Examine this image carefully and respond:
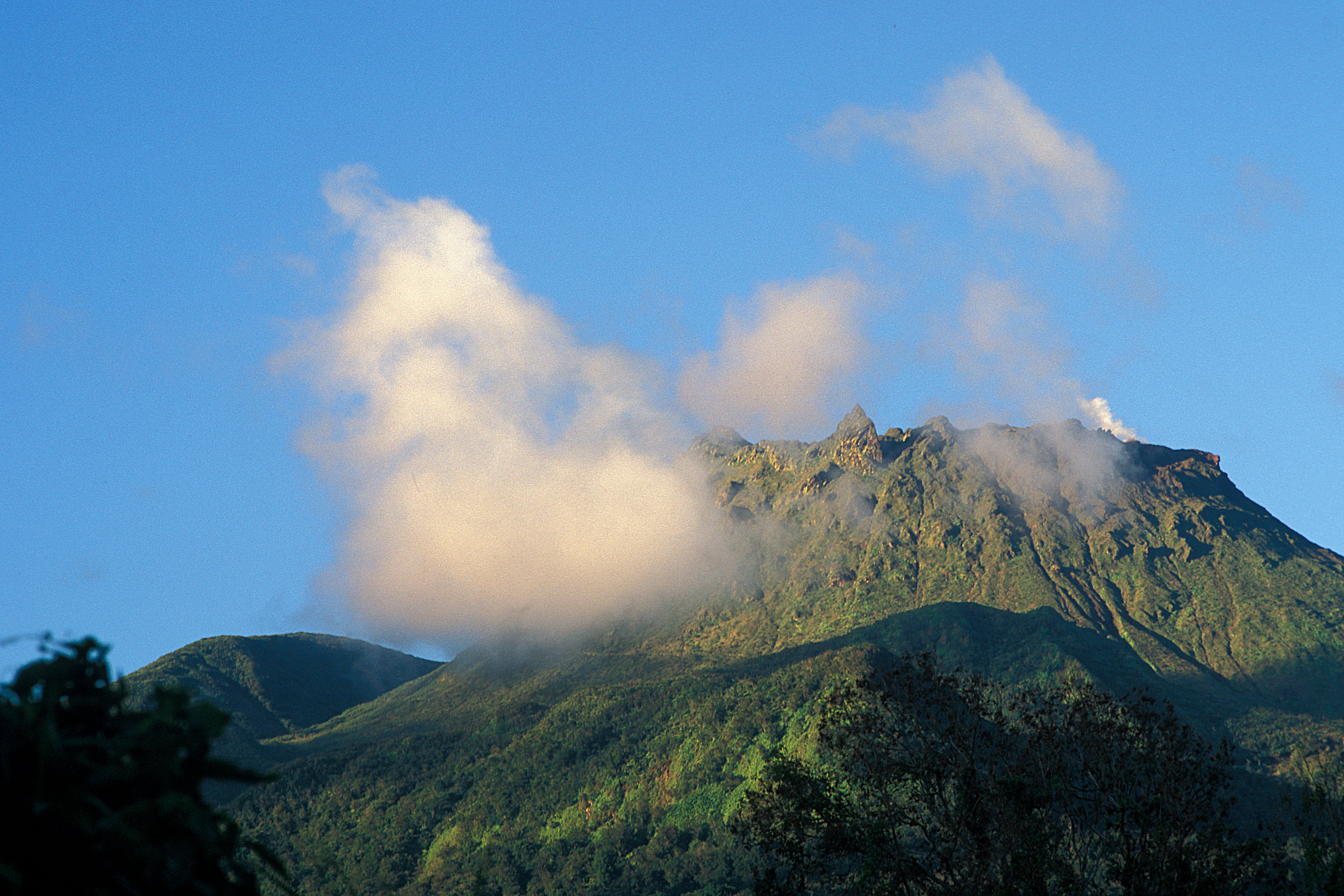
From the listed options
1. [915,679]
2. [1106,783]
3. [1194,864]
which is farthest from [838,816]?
[1194,864]

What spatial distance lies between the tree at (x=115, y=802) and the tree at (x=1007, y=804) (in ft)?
96.9

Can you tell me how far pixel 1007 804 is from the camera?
39.8 m

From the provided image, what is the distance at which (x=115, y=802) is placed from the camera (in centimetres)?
1245

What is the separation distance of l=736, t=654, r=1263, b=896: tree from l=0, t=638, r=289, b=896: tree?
29540 millimetres

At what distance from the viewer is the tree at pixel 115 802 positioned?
38.0 feet

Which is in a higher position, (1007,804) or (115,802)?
(115,802)

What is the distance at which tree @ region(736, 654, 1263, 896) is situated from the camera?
38438 millimetres

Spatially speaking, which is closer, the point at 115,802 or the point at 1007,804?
the point at 115,802

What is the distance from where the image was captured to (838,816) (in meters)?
42.5

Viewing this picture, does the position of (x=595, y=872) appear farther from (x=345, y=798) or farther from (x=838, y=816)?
(x=838, y=816)

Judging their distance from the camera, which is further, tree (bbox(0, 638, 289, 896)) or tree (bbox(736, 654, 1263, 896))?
tree (bbox(736, 654, 1263, 896))

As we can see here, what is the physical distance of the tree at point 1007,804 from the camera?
38.4 metres

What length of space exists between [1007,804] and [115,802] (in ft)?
109

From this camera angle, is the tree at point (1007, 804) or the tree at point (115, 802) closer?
the tree at point (115, 802)
